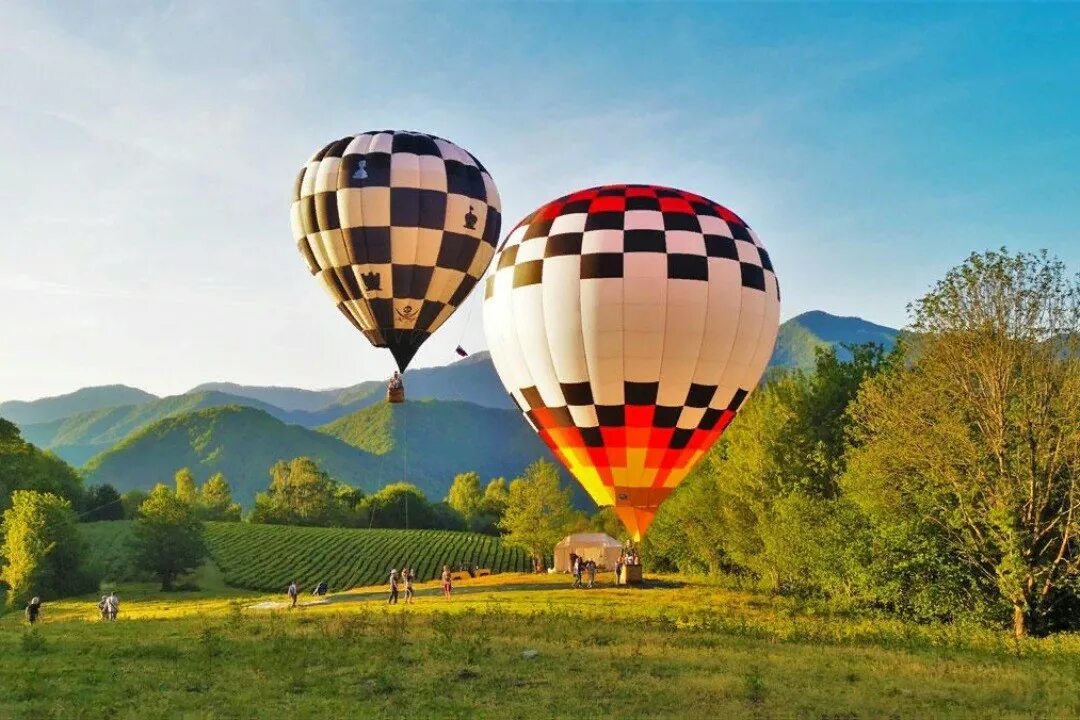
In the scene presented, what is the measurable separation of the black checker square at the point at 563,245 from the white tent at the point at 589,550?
117ft

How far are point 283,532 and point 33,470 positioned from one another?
31970 millimetres

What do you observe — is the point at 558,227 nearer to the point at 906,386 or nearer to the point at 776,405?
the point at 906,386

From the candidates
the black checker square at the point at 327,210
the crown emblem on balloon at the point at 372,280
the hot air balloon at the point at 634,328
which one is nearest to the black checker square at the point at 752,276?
the hot air balloon at the point at 634,328

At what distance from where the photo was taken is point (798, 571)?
120ft

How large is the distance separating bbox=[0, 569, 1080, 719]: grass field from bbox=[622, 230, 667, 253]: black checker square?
11.3 meters

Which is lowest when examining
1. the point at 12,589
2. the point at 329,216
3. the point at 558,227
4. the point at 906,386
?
the point at 12,589

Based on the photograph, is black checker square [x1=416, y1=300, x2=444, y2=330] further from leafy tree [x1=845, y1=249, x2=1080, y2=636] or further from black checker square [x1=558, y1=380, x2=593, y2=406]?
leafy tree [x1=845, y1=249, x2=1080, y2=636]

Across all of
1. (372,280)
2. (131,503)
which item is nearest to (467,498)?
(131,503)

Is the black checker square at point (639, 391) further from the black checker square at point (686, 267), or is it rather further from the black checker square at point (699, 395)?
the black checker square at point (686, 267)

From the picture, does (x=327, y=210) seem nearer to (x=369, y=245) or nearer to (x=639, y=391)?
(x=369, y=245)

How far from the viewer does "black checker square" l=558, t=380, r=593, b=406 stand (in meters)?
26.9

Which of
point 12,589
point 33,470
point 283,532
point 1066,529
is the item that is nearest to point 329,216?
point 1066,529

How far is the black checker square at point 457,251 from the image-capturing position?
36156mm

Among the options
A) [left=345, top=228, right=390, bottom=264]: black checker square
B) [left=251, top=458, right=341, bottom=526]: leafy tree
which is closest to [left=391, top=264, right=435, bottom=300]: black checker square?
[left=345, top=228, right=390, bottom=264]: black checker square
